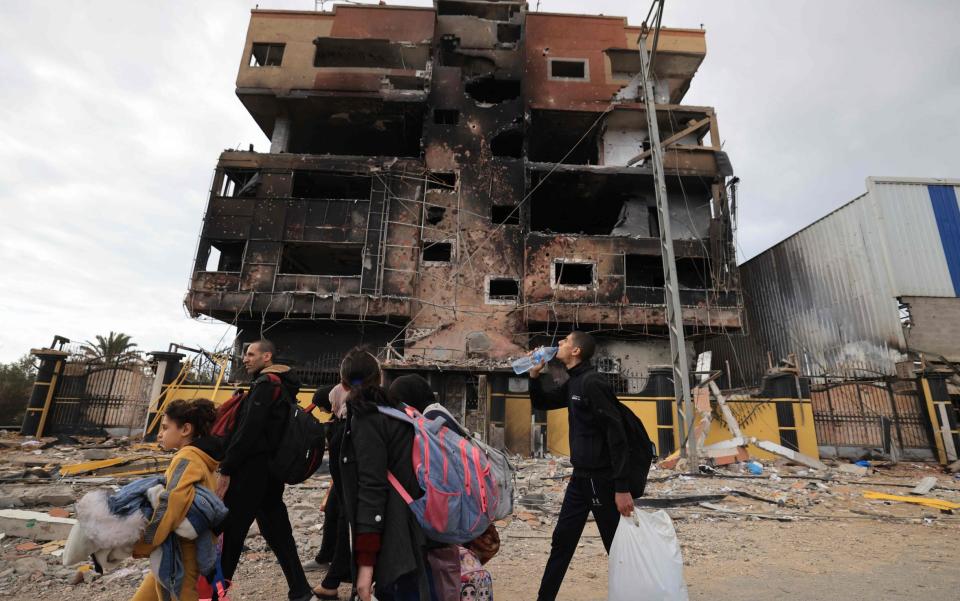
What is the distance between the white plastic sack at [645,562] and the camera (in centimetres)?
238

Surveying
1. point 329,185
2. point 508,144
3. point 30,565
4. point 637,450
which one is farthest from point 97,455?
point 508,144

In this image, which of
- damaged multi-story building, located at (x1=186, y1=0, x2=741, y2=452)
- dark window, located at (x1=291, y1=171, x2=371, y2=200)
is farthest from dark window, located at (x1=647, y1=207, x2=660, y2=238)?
dark window, located at (x1=291, y1=171, x2=371, y2=200)

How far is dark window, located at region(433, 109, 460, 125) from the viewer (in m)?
20.0

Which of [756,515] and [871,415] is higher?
[871,415]

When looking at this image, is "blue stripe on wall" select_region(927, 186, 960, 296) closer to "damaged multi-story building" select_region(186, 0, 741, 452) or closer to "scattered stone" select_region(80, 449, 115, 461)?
"damaged multi-story building" select_region(186, 0, 741, 452)

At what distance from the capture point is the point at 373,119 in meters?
19.9

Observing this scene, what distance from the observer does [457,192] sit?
61.2 ft

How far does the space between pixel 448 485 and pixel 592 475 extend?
1307 millimetres

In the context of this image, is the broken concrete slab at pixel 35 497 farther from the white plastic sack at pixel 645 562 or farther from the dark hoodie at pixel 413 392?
the white plastic sack at pixel 645 562

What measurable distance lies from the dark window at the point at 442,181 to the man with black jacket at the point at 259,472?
53.8 feet

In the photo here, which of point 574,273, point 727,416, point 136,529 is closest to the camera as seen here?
point 136,529

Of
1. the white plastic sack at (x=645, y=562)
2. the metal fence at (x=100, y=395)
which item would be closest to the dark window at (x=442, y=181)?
the metal fence at (x=100, y=395)

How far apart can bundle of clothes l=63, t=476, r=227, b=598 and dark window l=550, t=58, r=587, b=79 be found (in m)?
22.4

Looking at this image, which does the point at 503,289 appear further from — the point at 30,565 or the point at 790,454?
the point at 30,565
